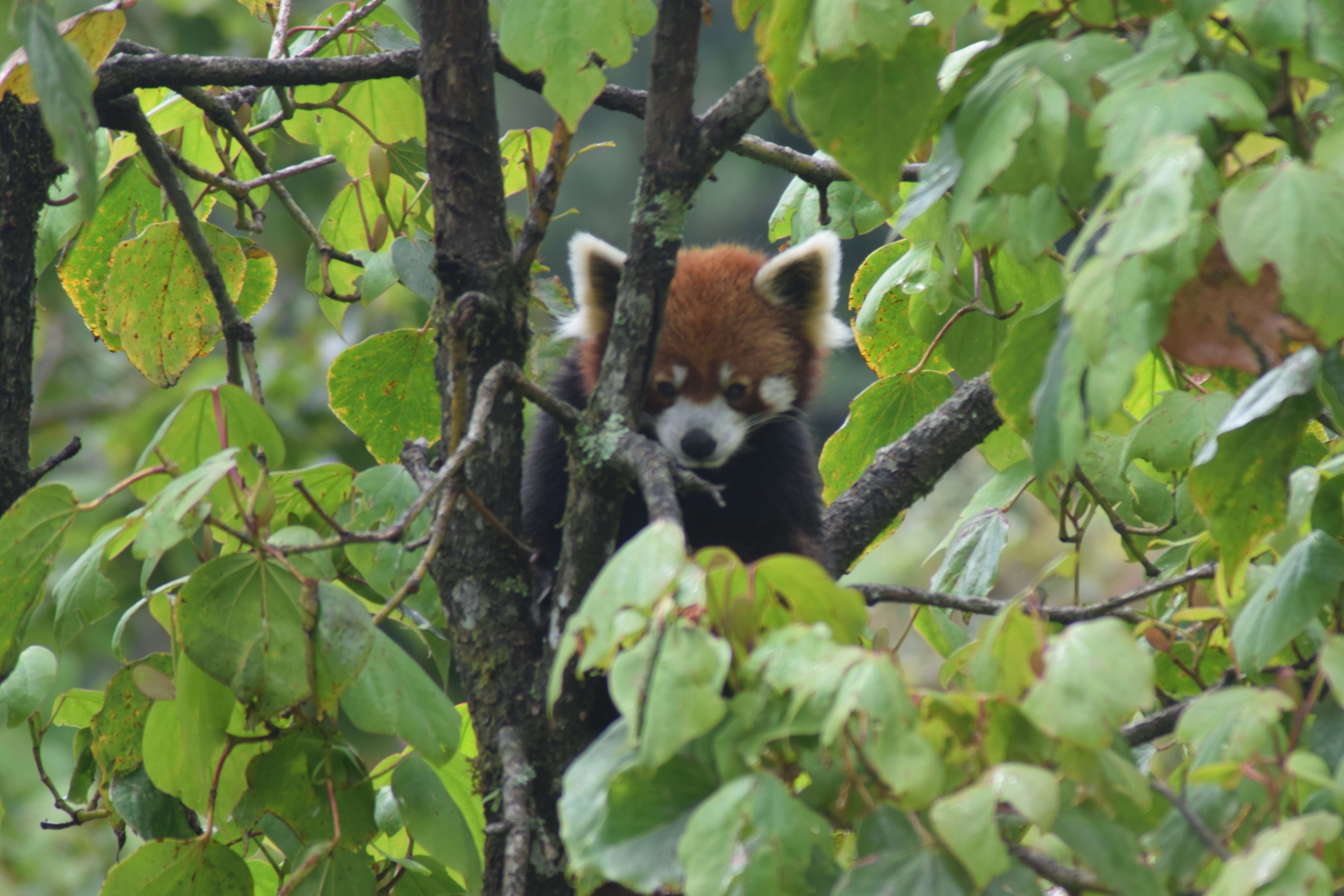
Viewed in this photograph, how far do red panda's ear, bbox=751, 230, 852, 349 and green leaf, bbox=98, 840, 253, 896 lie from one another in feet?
5.11

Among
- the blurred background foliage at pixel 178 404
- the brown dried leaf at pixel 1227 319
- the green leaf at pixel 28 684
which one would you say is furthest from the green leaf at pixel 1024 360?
the blurred background foliage at pixel 178 404

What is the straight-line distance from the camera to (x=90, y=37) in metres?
1.23

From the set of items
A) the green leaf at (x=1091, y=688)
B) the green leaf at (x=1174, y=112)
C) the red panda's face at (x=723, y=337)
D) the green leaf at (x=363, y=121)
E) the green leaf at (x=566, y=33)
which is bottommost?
the red panda's face at (x=723, y=337)

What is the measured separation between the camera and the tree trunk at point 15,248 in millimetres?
1500

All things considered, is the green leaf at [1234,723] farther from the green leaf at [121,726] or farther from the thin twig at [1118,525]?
the green leaf at [121,726]

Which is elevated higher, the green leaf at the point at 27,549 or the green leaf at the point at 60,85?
the green leaf at the point at 60,85

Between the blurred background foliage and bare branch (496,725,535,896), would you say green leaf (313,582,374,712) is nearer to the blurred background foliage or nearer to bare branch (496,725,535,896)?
bare branch (496,725,535,896)

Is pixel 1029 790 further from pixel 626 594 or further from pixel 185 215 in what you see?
pixel 185 215

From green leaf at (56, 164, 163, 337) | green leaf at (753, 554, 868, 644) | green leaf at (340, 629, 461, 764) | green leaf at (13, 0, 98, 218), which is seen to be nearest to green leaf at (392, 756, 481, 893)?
green leaf at (340, 629, 461, 764)

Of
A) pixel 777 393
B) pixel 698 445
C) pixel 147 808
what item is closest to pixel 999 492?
pixel 698 445

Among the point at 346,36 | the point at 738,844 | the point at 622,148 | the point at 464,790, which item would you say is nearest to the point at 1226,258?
the point at 738,844

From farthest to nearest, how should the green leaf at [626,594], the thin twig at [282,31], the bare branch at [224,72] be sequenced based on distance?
1. the thin twig at [282,31]
2. the bare branch at [224,72]
3. the green leaf at [626,594]

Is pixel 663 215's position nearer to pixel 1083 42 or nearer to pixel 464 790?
pixel 1083 42

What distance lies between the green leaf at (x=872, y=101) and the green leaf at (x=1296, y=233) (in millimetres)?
319
